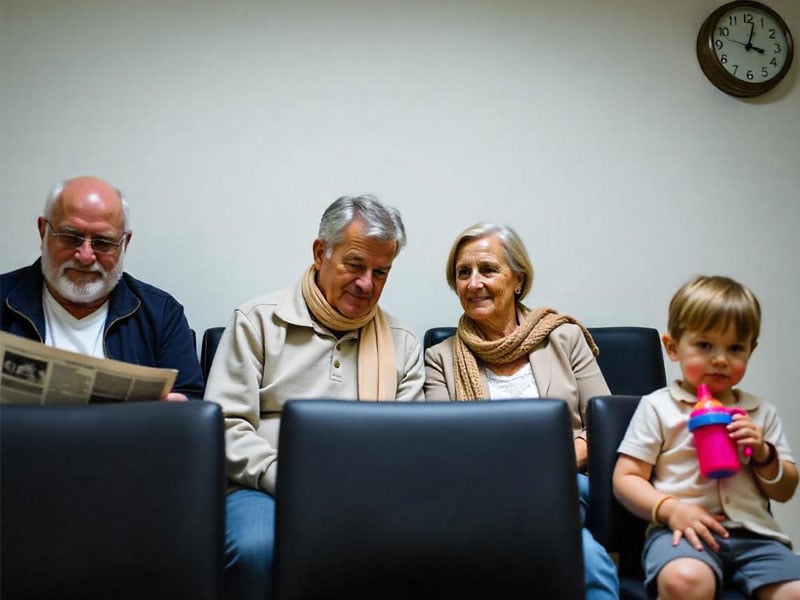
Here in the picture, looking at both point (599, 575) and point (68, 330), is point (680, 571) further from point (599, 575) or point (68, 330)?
point (68, 330)

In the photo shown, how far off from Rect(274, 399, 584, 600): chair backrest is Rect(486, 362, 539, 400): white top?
0.78 metres

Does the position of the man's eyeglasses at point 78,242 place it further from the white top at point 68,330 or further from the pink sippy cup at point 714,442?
the pink sippy cup at point 714,442

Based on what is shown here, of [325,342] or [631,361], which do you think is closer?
[325,342]

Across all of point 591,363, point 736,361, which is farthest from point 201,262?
point 736,361

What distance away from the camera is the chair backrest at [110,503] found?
1005 mm

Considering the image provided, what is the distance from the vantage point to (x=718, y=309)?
1336 millimetres

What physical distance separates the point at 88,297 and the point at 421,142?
1265 millimetres

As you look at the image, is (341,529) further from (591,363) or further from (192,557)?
(591,363)

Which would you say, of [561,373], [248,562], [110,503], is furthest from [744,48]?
[110,503]

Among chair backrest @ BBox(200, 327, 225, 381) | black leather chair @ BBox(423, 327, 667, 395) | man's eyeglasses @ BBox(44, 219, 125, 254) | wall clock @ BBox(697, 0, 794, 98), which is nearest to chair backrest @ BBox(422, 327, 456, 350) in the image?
black leather chair @ BBox(423, 327, 667, 395)

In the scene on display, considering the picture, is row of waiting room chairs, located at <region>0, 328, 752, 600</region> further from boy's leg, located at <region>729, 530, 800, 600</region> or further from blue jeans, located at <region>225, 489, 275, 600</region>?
boy's leg, located at <region>729, 530, 800, 600</region>

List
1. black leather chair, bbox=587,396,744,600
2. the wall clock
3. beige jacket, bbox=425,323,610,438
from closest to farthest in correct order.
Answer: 1. black leather chair, bbox=587,396,744,600
2. beige jacket, bbox=425,323,610,438
3. the wall clock

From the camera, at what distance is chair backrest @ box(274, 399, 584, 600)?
105cm

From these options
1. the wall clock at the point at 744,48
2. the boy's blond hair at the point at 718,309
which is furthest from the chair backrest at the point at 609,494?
the wall clock at the point at 744,48
